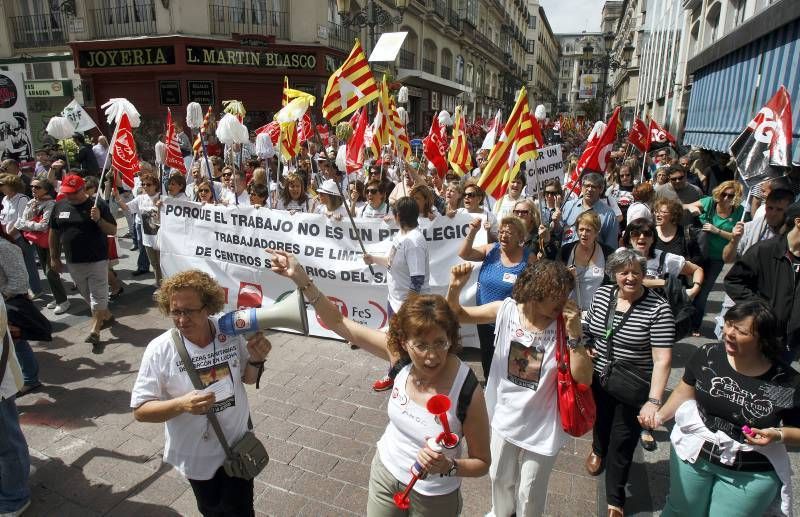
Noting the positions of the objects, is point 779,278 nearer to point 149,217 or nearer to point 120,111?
point 149,217

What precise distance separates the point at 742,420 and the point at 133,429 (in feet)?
13.8

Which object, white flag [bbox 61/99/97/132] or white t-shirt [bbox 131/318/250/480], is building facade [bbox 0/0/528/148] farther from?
white t-shirt [bbox 131/318/250/480]

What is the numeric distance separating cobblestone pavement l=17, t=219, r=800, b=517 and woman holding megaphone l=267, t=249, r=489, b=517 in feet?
3.66

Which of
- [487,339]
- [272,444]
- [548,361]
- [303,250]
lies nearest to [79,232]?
[303,250]

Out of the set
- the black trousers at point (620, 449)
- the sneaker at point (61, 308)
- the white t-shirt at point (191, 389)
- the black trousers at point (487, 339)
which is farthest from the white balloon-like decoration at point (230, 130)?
the black trousers at point (620, 449)

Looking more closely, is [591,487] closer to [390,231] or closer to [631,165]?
[390,231]

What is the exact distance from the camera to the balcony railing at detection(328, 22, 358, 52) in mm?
22139

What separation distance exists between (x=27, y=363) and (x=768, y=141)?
7637 millimetres

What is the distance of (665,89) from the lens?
25578 millimetres

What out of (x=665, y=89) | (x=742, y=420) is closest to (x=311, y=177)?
(x=742, y=420)

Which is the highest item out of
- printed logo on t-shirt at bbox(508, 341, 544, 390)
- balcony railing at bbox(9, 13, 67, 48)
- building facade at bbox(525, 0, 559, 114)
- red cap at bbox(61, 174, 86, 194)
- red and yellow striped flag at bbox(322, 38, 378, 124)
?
building facade at bbox(525, 0, 559, 114)

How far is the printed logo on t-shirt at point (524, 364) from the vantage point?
2.57 meters

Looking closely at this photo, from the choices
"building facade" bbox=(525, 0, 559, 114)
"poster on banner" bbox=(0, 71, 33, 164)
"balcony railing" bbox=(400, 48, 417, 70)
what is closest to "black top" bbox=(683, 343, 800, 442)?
"poster on banner" bbox=(0, 71, 33, 164)

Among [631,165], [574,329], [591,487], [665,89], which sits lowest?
[591,487]
